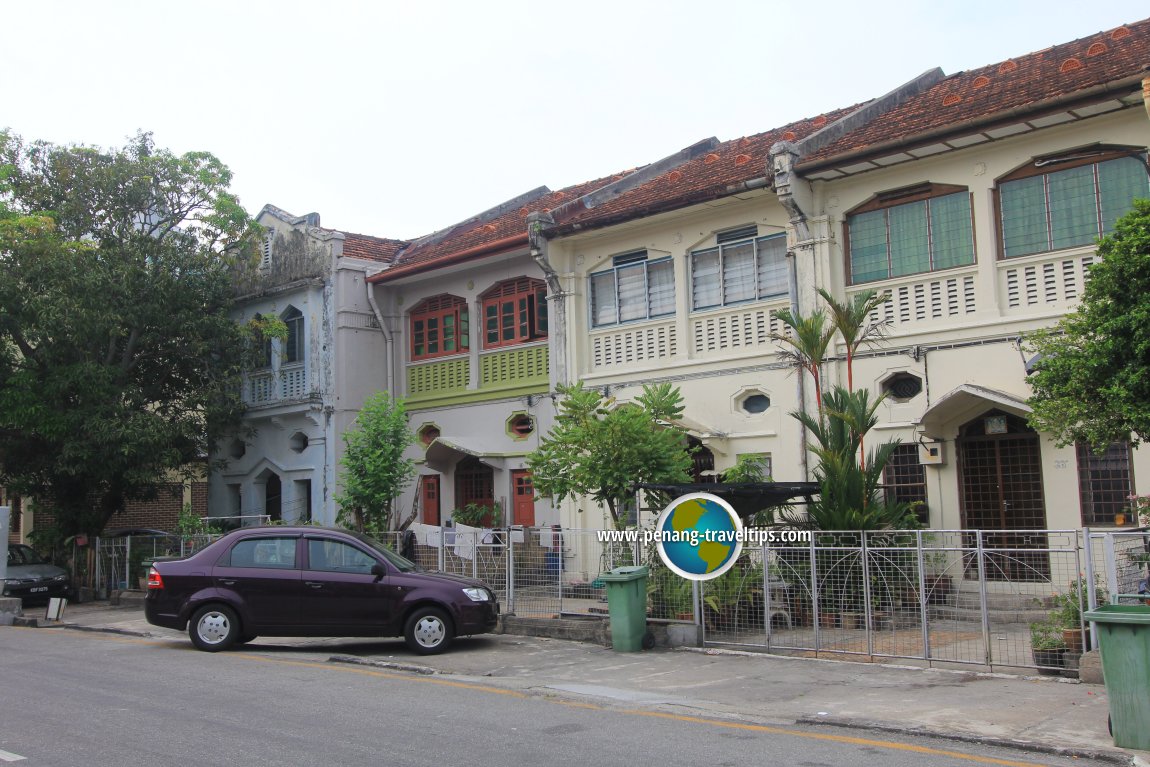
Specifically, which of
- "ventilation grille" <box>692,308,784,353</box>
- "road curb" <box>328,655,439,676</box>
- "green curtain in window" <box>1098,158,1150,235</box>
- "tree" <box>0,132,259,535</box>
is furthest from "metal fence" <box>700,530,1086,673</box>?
"tree" <box>0,132,259,535</box>

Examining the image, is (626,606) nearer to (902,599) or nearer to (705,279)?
(902,599)

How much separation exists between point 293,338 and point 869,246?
1378cm

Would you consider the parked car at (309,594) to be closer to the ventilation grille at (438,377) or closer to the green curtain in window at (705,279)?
the green curtain in window at (705,279)

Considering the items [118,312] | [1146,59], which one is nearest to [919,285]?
[1146,59]

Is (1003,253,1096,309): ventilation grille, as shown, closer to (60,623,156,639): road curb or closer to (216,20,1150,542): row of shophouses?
(216,20,1150,542): row of shophouses

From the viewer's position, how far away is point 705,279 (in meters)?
18.4

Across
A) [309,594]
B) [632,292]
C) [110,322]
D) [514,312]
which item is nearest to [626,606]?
[309,594]

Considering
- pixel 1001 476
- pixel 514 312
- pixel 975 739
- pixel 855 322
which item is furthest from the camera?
pixel 514 312

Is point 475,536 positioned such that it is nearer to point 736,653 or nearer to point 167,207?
point 736,653

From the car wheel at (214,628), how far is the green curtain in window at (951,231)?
35.8ft

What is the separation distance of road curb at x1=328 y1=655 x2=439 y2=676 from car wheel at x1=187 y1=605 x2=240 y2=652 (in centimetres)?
145

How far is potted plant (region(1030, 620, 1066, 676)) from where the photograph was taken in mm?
10156

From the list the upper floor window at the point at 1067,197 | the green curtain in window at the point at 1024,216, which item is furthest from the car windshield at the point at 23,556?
the upper floor window at the point at 1067,197

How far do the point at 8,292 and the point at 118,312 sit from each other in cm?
203
